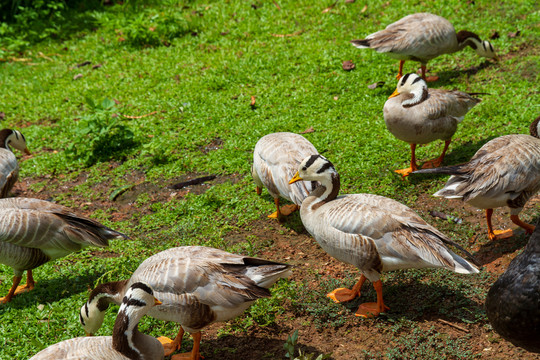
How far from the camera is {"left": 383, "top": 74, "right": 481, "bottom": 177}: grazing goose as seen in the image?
23.9 ft

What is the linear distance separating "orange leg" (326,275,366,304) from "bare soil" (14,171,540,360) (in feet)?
0.29

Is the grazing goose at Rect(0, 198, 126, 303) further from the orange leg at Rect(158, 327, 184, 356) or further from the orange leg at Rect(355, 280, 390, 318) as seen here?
the orange leg at Rect(355, 280, 390, 318)

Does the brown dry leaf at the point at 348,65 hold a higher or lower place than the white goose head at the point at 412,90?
lower

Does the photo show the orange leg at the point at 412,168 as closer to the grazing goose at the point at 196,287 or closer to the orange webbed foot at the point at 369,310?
the orange webbed foot at the point at 369,310

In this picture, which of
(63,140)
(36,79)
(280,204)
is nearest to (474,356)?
(280,204)

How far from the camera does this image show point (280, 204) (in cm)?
747

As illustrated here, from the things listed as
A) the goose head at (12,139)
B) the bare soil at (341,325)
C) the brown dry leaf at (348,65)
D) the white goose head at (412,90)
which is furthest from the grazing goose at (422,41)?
the goose head at (12,139)

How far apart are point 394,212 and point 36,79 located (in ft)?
28.6

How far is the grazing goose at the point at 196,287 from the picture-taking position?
4.88 m

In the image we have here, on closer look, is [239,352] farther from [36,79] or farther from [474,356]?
[36,79]

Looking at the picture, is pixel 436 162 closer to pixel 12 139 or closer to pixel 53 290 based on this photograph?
pixel 53 290

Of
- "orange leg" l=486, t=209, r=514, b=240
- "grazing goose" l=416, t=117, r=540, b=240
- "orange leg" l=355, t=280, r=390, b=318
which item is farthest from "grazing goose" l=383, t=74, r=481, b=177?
"orange leg" l=355, t=280, r=390, b=318

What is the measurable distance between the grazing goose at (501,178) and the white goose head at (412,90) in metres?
1.51

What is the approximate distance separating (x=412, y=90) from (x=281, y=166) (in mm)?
2284
